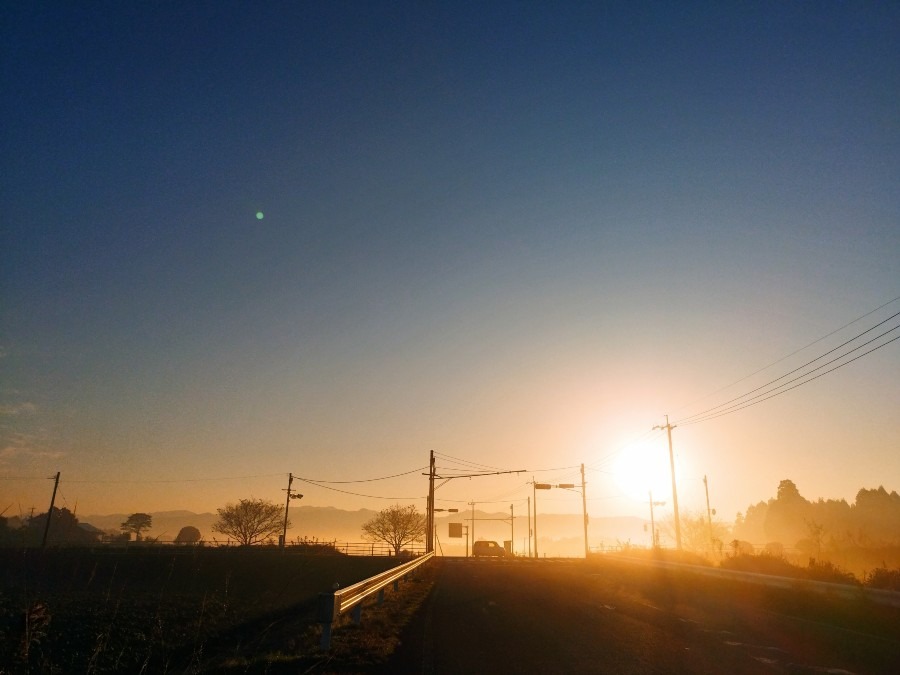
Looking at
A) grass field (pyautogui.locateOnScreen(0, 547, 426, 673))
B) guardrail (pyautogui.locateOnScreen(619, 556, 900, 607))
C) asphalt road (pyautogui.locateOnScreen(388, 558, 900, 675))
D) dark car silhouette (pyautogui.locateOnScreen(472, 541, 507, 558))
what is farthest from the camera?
dark car silhouette (pyautogui.locateOnScreen(472, 541, 507, 558))

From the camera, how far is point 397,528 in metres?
102

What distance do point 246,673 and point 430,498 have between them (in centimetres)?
4343

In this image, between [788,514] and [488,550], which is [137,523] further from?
[788,514]

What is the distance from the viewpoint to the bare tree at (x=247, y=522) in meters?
97.6

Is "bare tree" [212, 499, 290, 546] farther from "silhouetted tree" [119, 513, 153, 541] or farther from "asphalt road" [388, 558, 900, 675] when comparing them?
"asphalt road" [388, 558, 900, 675]

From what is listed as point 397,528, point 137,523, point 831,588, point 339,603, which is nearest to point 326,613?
point 339,603

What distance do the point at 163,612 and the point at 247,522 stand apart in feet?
275

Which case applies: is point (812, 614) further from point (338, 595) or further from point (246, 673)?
point (246, 673)

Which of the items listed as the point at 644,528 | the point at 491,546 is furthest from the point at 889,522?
the point at 491,546

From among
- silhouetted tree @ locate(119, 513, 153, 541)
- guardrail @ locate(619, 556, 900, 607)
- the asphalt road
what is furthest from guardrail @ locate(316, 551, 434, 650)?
silhouetted tree @ locate(119, 513, 153, 541)

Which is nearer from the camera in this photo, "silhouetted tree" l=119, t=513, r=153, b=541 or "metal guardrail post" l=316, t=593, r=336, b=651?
"metal guardrail post" l=316, t=593, r=336, b=651

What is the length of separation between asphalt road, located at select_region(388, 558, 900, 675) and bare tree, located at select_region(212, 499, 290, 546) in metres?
89.1

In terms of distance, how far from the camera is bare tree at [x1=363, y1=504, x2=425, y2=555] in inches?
4026

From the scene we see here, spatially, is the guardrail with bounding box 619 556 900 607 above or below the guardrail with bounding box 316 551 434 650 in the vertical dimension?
below
